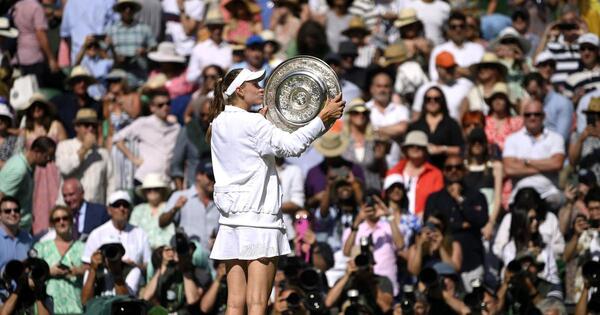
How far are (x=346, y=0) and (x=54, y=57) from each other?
390 centimetres

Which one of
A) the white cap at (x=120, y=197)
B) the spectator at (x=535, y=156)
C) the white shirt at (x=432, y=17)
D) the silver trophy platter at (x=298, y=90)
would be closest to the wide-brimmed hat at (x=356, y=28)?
the white shirt at (x=432, y=17)

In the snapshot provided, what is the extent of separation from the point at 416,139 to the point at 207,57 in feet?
12.6

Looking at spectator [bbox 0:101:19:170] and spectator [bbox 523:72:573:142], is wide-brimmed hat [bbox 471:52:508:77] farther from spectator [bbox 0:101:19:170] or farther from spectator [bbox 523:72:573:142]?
spectator [bbox 0:101:19:170]

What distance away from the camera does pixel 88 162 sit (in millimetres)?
17719

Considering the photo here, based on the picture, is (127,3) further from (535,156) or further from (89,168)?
(535,156)

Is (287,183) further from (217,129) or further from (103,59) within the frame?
(217,129)

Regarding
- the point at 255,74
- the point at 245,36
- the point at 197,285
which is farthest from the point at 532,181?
the point at 255,74

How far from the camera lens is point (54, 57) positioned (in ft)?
67.9

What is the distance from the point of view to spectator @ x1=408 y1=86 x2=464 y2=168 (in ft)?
Answer: 56.5

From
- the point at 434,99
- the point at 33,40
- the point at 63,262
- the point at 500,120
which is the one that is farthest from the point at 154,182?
the point at 33,40

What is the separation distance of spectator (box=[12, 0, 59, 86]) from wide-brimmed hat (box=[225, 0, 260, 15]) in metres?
2.38

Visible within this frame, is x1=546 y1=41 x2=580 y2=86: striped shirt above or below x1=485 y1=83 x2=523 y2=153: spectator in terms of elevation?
above

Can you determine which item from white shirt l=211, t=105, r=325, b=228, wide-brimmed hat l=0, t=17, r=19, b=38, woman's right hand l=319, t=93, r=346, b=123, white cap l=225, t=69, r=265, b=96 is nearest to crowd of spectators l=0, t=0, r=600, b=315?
wide-brimmed hat l=0, t=17, r=19, b=38

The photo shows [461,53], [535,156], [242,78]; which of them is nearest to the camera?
[242,78]
